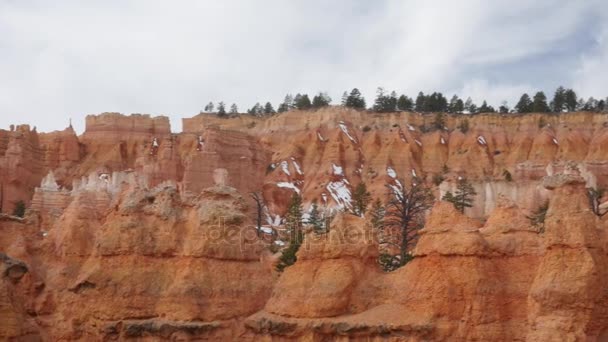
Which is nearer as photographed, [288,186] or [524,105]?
[288,186]

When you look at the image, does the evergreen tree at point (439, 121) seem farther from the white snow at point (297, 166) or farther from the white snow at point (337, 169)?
the white snow at point (297, 166)

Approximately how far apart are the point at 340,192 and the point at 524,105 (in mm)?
36611

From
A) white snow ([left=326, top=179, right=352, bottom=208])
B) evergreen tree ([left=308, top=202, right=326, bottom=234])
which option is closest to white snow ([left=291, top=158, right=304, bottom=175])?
white snow ([left=326, top=179, right=352, bottom=208])

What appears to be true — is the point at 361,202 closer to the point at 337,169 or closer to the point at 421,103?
the point at 337,169

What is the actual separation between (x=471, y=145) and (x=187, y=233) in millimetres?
71624

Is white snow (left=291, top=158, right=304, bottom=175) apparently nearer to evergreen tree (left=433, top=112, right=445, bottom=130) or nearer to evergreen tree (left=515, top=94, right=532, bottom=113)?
evergreen tree (left=433, top=112, right=445, bottom=130)

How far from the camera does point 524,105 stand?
332ft

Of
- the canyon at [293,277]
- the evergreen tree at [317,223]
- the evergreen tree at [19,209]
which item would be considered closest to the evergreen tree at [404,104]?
the evergreen tree at [317,223]

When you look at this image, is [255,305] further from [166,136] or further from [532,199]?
[166,136]

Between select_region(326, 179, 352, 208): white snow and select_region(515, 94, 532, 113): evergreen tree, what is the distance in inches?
1290

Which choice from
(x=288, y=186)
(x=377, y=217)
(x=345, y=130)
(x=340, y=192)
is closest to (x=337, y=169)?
(x=340, y=192)

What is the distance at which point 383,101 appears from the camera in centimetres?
10431

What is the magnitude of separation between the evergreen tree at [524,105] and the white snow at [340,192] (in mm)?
32760

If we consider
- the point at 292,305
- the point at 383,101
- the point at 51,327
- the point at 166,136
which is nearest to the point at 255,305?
the point at 292,305
